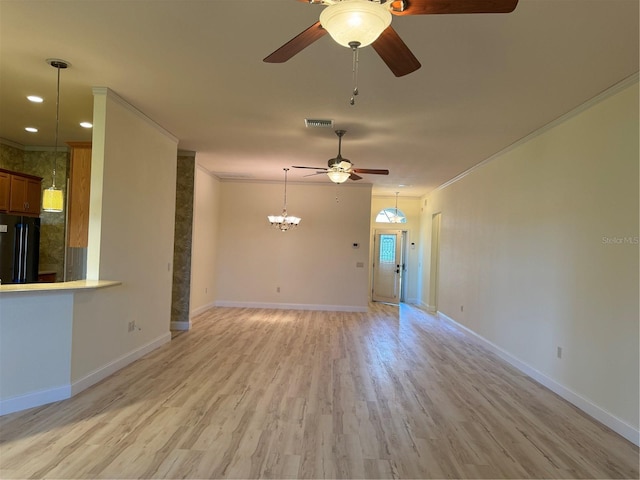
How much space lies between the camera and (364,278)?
856cm

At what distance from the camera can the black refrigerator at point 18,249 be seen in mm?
4918

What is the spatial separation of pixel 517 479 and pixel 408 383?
1681 mm

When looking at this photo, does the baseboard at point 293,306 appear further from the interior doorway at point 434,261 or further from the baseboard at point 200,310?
the interior doorway at point 434,261

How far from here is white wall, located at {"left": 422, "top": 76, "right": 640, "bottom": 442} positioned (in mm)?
3053

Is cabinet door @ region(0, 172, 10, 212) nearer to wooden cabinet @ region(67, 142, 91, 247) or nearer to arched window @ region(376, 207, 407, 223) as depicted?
wooden cabinet @ region(67, 142, 91, 247)

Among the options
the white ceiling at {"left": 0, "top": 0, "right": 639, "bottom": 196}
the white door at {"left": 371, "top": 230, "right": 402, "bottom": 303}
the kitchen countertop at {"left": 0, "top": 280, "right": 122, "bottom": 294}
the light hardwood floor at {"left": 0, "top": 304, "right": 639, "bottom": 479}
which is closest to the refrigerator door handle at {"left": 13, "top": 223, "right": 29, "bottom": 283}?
the white ceiling at {"left": 0, "top": 0, "right": 639, "bottom": 196}

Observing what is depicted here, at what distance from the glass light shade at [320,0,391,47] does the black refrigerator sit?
534 centimetres

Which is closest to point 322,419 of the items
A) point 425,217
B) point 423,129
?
point 423,129

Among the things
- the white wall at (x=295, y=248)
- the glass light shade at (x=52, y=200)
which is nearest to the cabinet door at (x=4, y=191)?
the glass light shade at (x=52, y=200)

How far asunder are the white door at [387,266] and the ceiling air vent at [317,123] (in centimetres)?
639

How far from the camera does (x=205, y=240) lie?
783cm

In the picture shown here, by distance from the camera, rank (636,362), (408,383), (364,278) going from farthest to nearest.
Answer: (364,278)
(408,383)
(636,362)

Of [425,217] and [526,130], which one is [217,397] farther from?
[425,217]

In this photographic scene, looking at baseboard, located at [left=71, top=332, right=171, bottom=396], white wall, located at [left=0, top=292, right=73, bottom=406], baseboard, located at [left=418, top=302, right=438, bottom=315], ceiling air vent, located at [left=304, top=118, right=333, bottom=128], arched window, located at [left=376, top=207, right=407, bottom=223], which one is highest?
ceiling air vent, located at [left=304, top=118, right=333, bottom=128]
